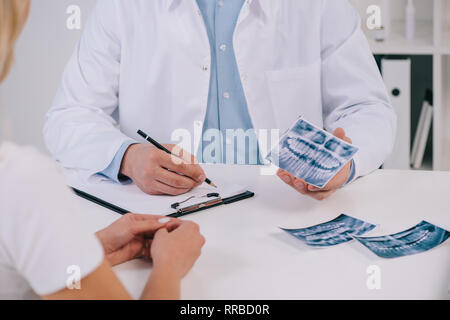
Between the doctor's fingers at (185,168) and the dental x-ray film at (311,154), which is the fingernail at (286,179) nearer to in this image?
the dental x-ray film at (311,154)

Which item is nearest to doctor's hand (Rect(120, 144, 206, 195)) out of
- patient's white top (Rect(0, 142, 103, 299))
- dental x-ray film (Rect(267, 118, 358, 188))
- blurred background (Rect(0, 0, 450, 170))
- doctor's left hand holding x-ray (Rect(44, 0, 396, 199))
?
dental x-ray film (Rect(267, 118, 358, 188))

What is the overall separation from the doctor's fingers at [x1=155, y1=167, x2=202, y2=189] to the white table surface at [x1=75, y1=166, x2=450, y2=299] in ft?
0.29

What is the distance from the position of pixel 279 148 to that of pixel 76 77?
71 centimetres

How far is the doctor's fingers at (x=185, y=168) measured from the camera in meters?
1.23

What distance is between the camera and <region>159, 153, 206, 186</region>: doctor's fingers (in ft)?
4.05

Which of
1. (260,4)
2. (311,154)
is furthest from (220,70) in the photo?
(311,154)

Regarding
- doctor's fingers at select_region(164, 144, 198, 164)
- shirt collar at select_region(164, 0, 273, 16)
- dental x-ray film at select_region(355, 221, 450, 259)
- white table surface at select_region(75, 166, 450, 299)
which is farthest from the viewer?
shirt collar at select_region(164, 0, 273, 16)

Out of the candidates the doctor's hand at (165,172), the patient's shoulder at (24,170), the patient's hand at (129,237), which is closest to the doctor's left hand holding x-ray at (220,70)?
the doctor's hand at (165,172)

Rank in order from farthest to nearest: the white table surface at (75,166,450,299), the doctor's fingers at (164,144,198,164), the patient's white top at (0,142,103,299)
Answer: the doctor's fingers at (164,144,198,164) < the white table surface at (75,166,450,299) < the patient's white top at (0,142,103,299)

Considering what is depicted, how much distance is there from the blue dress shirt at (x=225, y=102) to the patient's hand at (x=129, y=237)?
0.67m

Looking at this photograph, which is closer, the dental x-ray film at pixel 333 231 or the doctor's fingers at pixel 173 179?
the dental x-ray film at pixel 333 231

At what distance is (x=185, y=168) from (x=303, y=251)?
1.11 feet

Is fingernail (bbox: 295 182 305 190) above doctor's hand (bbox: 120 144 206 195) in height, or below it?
below

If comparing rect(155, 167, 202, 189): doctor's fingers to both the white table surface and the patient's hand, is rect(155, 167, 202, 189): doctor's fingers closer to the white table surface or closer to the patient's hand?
the white table surface
